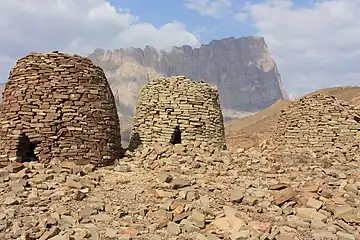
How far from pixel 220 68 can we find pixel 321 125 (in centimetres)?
9227

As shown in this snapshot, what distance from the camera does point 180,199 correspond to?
25.7 ft

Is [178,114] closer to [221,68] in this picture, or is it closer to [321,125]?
[321,125]

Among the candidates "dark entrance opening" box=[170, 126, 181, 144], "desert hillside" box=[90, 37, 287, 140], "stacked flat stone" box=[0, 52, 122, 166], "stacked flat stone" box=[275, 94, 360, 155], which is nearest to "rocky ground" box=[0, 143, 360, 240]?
"stacked flat stone" box=[0, 52, 122, 166]

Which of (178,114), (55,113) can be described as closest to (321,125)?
(178,114)

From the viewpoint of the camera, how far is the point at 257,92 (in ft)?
333

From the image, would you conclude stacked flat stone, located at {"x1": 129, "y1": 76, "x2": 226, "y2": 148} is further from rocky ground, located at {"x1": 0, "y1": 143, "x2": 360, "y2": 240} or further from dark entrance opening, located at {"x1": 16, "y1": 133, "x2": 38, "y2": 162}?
dark entrance opening, located at {"x1": 16, "y1": 133, "x2": 38, "y2": 162}

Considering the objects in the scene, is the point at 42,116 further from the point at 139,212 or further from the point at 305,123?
the point at 305,123

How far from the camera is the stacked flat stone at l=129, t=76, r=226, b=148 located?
1218 cm

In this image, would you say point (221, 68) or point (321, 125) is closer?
point (321, 125)

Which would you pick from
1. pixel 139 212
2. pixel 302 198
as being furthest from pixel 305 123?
pixel 139 212

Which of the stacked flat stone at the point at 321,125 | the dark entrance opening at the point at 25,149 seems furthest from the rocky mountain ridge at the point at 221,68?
the dark entrance opening at the point at 25,149

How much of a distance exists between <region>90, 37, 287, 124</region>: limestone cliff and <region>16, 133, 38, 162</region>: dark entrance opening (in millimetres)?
78016

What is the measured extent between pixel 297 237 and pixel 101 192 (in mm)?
3592

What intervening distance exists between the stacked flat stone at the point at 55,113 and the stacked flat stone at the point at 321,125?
223 inches
